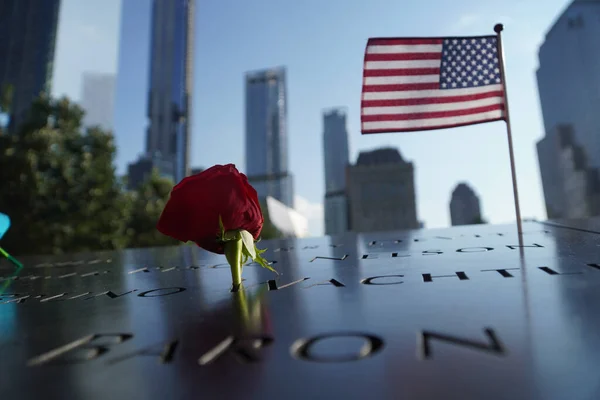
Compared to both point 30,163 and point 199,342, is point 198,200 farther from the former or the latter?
point 30,163

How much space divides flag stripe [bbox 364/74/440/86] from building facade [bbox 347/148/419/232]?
8172 centimetres

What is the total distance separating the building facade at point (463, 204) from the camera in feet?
516

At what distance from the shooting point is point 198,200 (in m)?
2.02

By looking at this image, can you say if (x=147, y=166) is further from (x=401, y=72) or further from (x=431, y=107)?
(x=431, y=107)

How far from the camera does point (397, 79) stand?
552 cm

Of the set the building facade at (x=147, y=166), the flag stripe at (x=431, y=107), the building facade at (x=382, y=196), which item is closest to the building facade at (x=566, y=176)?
the building facade at (x=382, y=196)

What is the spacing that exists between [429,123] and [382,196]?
84009 mm

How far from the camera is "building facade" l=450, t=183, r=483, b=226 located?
157 meters

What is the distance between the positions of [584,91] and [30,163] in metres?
116

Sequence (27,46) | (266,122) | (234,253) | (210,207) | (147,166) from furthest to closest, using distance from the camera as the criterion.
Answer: (266,122)
(147,166)
(27,46)
(234,253)
(210,207)

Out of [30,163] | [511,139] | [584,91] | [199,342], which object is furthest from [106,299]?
[584,91]

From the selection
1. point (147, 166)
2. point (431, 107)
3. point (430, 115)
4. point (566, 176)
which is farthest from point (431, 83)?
point (147, 166)

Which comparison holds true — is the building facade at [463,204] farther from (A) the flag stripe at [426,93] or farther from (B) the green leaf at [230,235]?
(B) the green leaf at [230,235]

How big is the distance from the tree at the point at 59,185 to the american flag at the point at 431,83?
548 inches
